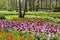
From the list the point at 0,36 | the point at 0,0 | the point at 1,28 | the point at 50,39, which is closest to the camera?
the point at 50,39

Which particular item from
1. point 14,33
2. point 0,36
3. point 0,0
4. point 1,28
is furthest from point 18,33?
point 0,0

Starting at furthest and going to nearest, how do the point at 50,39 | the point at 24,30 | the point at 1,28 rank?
the point at 1,28, the point at 24,30, the point at 50,39

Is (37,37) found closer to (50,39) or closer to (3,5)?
(50,39)

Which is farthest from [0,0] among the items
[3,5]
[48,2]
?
[48,2]

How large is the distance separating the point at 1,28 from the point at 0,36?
1404 mm

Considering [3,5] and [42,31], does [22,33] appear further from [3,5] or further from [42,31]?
[3,5]

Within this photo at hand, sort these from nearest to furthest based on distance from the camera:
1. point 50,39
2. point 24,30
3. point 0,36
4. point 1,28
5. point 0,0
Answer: point 50,39
point 0,36
point 24,30
point 1,28
point 0,0

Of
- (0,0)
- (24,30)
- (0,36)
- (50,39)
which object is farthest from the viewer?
(0,0)

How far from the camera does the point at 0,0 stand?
5209 centimetres

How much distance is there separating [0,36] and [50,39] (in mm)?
1773

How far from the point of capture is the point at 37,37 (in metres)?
5.73

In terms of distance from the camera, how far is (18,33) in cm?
734

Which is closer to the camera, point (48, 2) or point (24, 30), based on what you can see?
point (24, 30)

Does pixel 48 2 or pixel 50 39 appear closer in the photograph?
pixel 50 39
